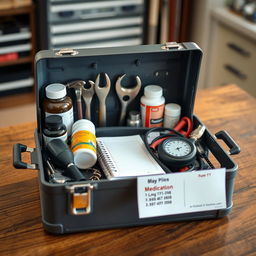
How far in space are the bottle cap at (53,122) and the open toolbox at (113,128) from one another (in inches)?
1.6

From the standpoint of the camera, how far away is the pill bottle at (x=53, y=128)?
38.4 inches

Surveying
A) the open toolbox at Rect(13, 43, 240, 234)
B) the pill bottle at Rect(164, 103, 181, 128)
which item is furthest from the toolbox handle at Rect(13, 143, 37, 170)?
the pill bottle at Rect(164, 103, 181, 128)

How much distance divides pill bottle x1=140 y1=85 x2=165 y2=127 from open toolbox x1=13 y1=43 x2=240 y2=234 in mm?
33

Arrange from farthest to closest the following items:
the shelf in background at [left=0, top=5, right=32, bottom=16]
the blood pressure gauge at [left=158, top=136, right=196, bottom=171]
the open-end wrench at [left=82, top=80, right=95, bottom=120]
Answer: the shelf in background at [left=0, top=5, right=32, bottom=16] → the open-end wrench at [left=82, top=80, right=95, bottom=120] → the blood pressure gauge at [left=158, top=136, right=196, bottom=171]

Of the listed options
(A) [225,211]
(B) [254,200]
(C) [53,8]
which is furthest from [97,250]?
(C) [53,8]

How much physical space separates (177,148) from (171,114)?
163 millimetres

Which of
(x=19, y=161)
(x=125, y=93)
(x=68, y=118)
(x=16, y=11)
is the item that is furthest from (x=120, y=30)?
(x=19, y=161)

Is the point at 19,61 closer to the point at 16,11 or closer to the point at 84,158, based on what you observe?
the point at 16,11

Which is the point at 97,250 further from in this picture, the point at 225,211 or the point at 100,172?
the point at 225,211

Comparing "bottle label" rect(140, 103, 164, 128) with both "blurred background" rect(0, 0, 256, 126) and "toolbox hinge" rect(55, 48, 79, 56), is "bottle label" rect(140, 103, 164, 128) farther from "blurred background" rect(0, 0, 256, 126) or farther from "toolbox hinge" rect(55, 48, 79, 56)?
"blurred background" rect(0, 0, 256, 126)

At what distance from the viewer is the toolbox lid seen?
3.28ft

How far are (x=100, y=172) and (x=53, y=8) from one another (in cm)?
147

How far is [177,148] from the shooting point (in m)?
0.98

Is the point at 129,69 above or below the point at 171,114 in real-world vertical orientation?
above
